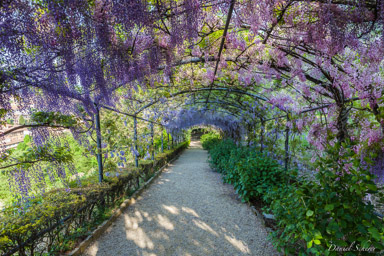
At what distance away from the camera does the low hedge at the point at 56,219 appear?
180cm

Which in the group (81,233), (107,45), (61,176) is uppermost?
(107,45)

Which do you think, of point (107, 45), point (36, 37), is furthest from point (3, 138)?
point (107, 45)

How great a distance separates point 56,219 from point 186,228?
1.91 meters

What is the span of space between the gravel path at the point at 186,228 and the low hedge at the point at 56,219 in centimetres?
32

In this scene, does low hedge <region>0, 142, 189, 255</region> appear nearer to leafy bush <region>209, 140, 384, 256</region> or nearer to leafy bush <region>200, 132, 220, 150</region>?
leafy bush <region>209, 140, 384, 256</region>

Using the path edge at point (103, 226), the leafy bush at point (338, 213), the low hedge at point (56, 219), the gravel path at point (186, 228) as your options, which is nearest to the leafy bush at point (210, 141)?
the gravel path at point (186, 228)

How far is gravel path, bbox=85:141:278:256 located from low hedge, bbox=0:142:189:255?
319mm

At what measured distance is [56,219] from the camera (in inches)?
92.2

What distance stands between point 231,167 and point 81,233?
3608 mm

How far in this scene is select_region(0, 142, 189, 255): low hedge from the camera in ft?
5.91

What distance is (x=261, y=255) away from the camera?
2.53 m

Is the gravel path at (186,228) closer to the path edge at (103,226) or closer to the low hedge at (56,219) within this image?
the path edge at (103,226)

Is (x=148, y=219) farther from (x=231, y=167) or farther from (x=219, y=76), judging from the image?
(x=219, y=76)

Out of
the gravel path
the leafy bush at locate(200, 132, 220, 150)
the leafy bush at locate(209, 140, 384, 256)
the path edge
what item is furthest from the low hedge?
the leafy bush at locate(200, 132, 220, 150)
